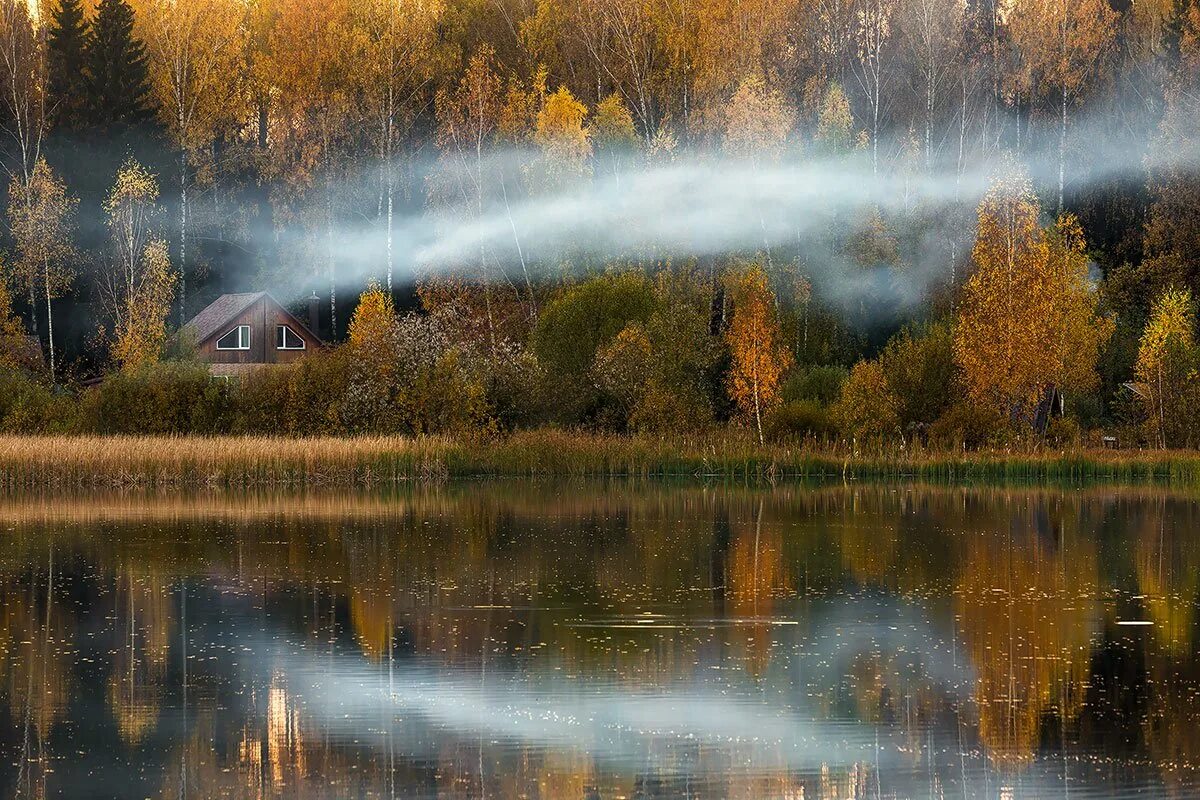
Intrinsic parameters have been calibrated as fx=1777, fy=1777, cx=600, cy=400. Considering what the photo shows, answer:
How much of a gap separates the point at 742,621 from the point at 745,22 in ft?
164

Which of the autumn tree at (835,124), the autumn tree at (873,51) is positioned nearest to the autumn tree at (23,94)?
the autumn tree at (835,124)

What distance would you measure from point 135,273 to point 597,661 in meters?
57.4

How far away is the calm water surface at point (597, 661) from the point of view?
1445 cm

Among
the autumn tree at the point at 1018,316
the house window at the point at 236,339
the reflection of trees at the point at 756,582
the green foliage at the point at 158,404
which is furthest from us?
the house window at the point at 236,339

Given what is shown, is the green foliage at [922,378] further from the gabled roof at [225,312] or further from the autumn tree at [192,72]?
the autumn tree at [192,72]

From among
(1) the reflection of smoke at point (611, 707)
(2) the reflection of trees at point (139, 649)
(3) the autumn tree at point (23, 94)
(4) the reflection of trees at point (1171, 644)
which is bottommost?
(4) the reflection of trees at point (1171, 644)

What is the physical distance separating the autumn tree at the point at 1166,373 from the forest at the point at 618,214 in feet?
0.61

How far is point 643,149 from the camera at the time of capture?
228 ft

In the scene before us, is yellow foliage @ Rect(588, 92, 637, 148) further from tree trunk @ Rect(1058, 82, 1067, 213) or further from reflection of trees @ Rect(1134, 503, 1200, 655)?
reflection of trees @ Rect(1134, 503, 1200, 655)

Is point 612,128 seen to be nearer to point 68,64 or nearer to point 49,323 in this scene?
point 68,64

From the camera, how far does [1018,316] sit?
56969 mm

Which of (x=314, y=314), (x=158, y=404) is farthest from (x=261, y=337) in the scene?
(x=158, y=404)

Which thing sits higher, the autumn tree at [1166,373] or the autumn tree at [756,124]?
the autumn tree at [756,124]

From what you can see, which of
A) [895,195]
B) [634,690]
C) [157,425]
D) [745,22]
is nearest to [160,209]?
[157,425]
